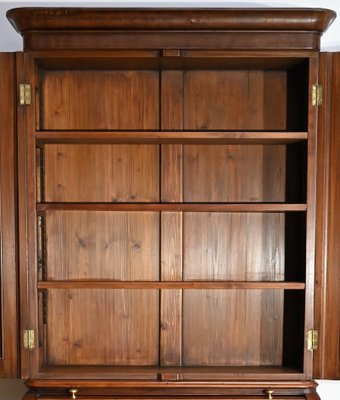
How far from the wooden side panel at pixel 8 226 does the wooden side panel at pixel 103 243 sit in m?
0.20

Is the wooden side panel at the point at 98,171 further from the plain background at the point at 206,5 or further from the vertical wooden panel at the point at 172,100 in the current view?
the plain background at the point at 206,5

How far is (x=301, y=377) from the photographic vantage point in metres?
1.47

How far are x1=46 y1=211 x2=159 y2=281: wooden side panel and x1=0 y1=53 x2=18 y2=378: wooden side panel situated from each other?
0.20 meters

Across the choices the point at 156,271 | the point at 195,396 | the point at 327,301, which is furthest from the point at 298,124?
the point at 195,396

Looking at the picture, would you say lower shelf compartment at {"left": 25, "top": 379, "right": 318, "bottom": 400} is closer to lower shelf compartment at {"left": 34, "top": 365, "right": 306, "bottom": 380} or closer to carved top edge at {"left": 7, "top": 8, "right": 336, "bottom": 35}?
lower shelf compartment at {"left": 34, "top": 365, "right": 306, "bottom": 380}

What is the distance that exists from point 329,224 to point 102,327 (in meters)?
0.83

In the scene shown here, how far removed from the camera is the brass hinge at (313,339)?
146 centimetres

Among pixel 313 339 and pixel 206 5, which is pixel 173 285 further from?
pixel 206 5

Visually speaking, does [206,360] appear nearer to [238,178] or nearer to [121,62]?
[238,178]

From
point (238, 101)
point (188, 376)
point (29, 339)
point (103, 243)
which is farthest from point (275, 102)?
point (29, 339)

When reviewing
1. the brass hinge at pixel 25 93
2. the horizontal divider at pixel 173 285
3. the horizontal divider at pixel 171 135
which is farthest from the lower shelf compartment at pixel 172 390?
the brass hinge at pixel 25 93

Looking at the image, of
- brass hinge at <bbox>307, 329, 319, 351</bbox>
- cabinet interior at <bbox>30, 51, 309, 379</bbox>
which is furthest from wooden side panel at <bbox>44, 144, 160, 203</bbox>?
brass hinge at <bbox>307, 329, 319, 351</bbox>

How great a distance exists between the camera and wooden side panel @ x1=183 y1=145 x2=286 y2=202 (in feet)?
5.38

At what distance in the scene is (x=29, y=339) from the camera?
1464mm
